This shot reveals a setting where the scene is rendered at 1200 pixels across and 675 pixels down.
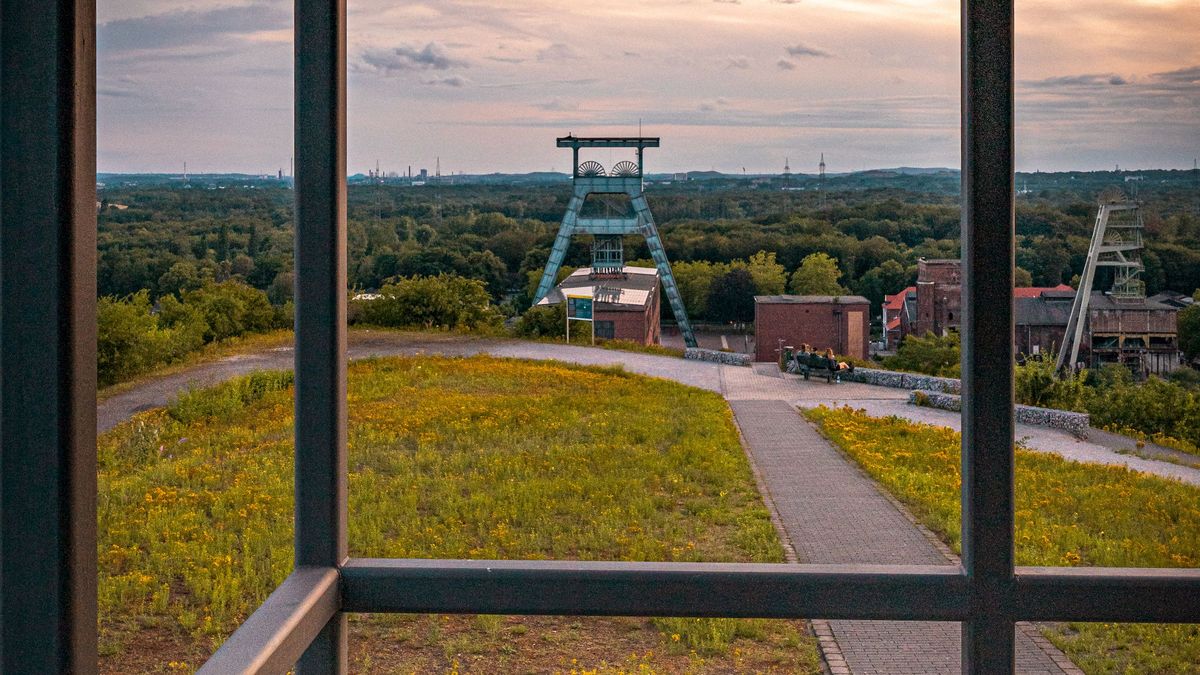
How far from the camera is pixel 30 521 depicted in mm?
589

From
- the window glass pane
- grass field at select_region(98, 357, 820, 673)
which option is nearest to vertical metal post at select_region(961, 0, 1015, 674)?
grass field at select_region(98, 357, 820, 673)

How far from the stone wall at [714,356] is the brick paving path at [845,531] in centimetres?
13

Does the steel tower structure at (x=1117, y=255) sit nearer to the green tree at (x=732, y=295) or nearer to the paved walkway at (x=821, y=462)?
the paved walkway at (x=821, y=462)

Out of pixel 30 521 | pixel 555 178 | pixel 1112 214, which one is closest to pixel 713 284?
pixel 555 178

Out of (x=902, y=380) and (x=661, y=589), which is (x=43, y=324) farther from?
(x=902, y=380)

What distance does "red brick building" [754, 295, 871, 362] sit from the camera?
10.8 feet

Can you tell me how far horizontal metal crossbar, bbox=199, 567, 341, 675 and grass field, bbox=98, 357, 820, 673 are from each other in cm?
118

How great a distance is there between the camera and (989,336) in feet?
3.51

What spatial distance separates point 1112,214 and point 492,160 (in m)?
2.07

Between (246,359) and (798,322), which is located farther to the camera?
(798,322)

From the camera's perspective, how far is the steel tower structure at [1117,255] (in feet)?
9.34

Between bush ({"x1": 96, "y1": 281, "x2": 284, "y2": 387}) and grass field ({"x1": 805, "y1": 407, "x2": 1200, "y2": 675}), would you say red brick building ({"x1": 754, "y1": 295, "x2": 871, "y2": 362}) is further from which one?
bush ({"x1": 96, "y1": 281, "x2": 284, "y2": 387})

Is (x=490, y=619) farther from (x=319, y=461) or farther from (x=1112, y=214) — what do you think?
(x=1112, y=214)

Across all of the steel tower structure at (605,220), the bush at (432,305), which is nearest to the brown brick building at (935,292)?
the steel tower structure at (605,220)
